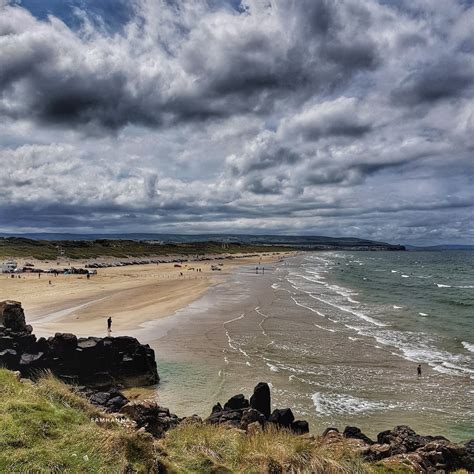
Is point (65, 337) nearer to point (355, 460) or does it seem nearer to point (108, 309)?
point (355, 460)

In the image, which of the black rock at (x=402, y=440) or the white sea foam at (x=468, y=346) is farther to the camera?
the white sea foam at (x=468, y=346)

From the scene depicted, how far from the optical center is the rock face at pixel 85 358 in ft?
69.6

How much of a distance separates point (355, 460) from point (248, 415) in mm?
5492

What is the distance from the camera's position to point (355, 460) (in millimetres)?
9148

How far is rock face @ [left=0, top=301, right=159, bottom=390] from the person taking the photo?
21203 mm

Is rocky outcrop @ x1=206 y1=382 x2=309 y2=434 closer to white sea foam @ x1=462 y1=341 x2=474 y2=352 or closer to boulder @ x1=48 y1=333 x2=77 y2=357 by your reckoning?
boulder @ x1=48 y1=333 x2=77 y2=357

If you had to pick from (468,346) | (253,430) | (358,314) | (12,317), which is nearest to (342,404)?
(253,430)

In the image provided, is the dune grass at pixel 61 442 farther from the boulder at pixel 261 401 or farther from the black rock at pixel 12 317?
the black rock at pixel 12 317

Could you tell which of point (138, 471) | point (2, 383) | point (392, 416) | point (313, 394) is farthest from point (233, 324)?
point (138, 471)

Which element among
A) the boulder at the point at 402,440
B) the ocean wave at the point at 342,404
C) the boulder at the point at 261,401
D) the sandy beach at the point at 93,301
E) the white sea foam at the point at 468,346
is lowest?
the sandy beach at the point at 93,301

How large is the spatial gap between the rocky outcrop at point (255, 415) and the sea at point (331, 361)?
2.11 metres

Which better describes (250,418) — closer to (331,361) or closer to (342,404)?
(342,404)

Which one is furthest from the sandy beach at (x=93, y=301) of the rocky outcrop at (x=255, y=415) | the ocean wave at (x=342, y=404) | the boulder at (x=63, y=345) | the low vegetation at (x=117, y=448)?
the low vegetation at (x=117, y=448)

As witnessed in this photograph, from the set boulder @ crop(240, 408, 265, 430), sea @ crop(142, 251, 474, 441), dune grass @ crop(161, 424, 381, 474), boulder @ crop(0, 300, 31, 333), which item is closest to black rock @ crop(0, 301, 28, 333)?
boulder @ crop(0, 300, 31, 333)
